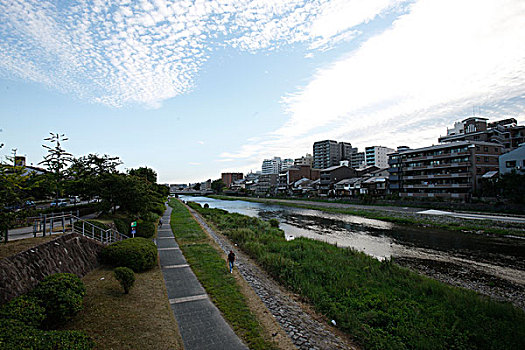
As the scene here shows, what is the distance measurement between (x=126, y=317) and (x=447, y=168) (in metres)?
53.2

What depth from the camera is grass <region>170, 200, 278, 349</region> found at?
762cm

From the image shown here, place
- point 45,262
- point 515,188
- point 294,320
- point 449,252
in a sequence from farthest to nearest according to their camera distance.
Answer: point 515,188 < point 449,252 < point 294,320 < point 45,262

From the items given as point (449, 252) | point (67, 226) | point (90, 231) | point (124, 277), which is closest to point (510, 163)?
point (449, 252)

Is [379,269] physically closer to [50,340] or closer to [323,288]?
[323,288]

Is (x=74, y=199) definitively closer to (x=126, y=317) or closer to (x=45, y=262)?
(x=45, y=262)

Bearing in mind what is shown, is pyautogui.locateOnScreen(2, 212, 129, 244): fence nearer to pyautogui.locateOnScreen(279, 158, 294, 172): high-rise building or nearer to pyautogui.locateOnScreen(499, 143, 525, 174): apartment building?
pyautogui.locateOnScreen(499, 143, 525, 174): apartment building

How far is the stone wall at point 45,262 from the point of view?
6906mm

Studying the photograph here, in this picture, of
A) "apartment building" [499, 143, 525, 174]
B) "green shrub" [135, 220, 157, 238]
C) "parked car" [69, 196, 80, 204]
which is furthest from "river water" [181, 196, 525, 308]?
"parked car" [69, 196, 80, 204]

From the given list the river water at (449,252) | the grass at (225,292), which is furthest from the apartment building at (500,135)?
the grass at (225,292)

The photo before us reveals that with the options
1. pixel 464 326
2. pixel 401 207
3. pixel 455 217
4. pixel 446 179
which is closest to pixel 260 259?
pixel 464 326

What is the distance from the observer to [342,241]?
84.5 feet

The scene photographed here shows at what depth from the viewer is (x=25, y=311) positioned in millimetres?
6293

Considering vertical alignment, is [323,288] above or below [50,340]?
below

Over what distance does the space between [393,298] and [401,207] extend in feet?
128
